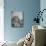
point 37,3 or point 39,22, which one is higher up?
point 37,3

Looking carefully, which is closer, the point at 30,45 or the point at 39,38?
the point at 39,38

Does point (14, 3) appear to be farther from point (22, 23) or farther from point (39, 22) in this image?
point (39, 22)

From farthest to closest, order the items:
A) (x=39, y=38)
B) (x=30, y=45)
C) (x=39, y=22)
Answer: (x=39, y=22)
(x=30, y=45)
(x=39, y=38)

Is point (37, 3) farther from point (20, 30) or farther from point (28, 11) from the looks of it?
point (20, 30)

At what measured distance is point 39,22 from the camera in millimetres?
5086

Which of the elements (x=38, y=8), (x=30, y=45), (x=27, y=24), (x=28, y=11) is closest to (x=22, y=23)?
(x=27, y=24)

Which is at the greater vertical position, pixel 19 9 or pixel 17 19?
pixel 19 9

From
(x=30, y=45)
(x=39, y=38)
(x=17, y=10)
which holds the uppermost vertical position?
(x=17, y=10)

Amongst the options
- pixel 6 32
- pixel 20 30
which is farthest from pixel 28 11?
pixel 6 32

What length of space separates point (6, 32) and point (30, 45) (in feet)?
7.59

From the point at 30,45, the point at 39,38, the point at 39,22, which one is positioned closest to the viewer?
the point at 39,38

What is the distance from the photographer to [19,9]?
5.23m

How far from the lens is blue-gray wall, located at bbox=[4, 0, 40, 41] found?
17.1ft

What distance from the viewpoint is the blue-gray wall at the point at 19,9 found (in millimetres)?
5219
